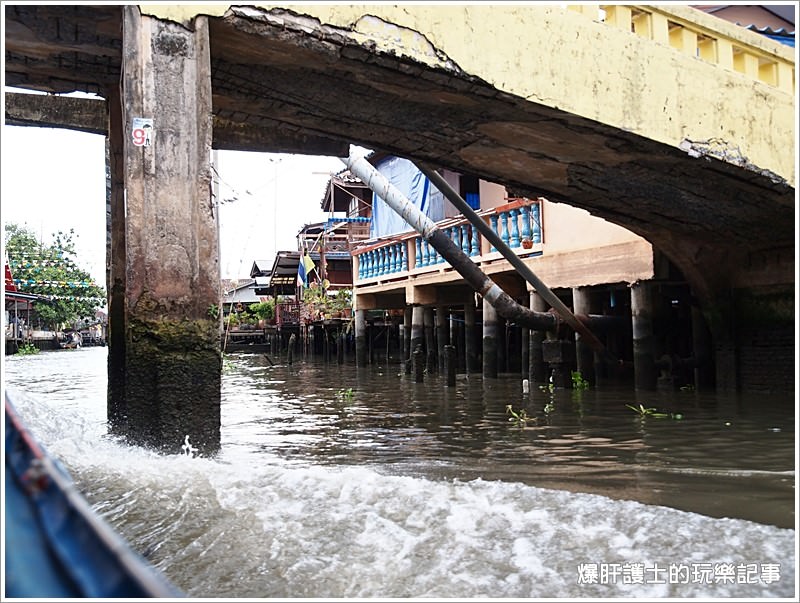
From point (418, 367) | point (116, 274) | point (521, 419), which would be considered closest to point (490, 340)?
point (418, 367)

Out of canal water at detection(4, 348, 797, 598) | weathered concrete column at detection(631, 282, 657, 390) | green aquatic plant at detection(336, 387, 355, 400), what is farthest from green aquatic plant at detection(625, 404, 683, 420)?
green aquatic plant at detection(336, 387, 355, 400)

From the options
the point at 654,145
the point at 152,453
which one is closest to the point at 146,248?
the point at 152,453

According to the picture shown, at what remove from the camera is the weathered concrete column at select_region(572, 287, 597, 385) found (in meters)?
10.8

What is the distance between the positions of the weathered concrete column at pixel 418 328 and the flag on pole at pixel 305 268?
41.4 ft

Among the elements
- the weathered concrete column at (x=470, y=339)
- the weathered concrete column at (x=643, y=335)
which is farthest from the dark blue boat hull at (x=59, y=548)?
the weathered concrete column at (x=470, y=339)

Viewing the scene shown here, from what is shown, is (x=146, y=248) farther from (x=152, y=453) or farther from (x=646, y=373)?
(x=646, y=373)

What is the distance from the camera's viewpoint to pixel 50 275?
41812 millimetres

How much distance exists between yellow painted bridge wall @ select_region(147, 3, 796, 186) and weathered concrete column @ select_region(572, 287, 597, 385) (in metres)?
4.04

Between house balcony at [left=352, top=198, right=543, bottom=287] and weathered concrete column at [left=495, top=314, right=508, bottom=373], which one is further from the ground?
house balcony at [left=352, top=198, right=543, bottom=287]

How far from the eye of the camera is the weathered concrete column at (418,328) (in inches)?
640

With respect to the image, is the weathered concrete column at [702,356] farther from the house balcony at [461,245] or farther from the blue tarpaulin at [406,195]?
the blue tarpaulin at [406,195]

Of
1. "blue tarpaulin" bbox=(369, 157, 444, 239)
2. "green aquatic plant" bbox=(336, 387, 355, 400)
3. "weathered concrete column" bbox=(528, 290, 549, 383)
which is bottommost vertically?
"green aquatic plant" bbox=(336, 387, 355, 400)

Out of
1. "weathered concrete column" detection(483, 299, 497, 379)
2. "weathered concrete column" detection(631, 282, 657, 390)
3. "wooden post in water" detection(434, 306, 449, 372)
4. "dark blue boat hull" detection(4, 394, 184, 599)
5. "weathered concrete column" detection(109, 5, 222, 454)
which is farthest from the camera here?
"wooden post in water" detection(434, 306, 449, 372)

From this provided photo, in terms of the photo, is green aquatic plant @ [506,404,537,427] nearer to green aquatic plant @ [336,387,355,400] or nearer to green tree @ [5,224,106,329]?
green aquatic plant @ [336,387,355,400]
